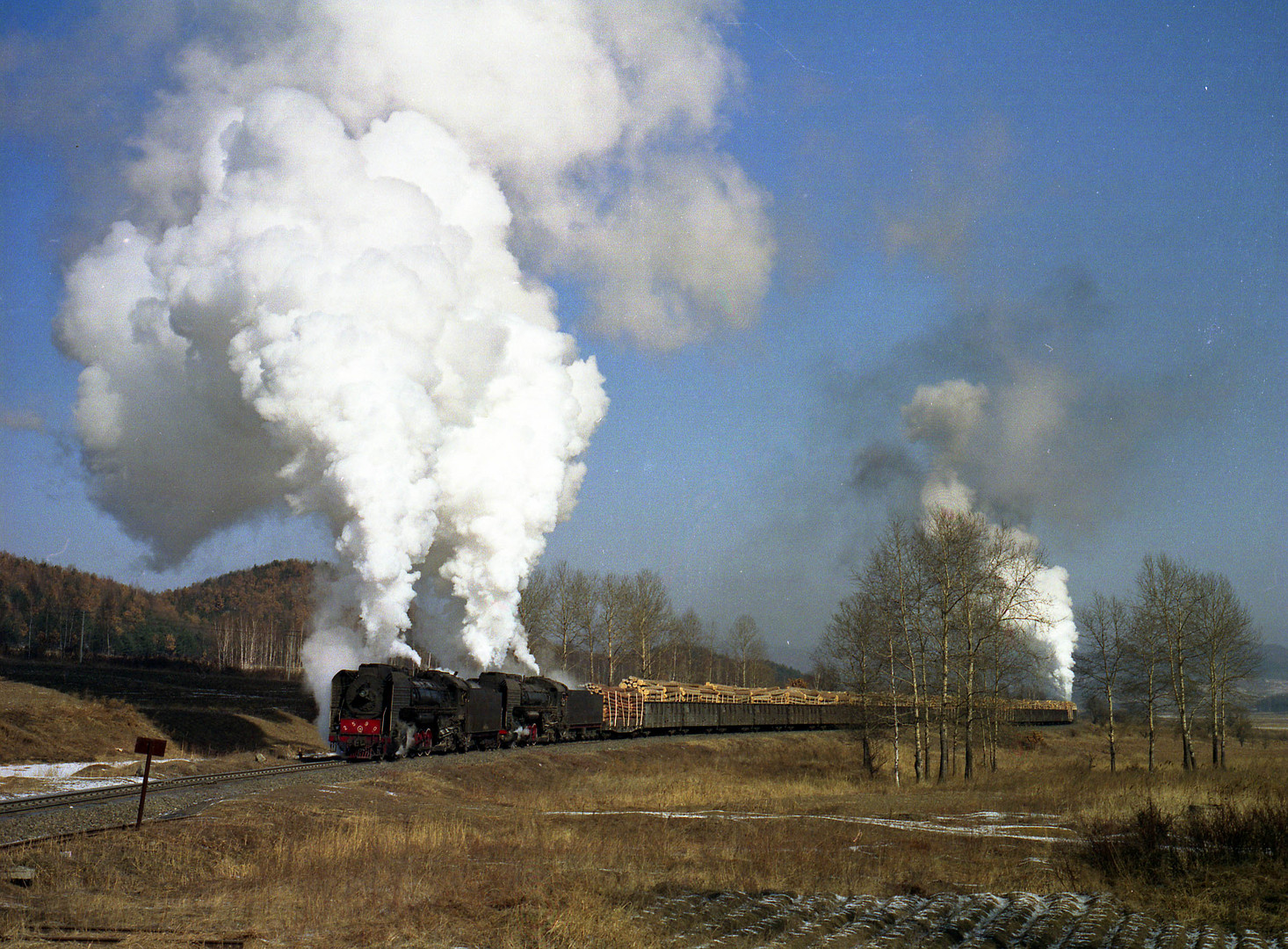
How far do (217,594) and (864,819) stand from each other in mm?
174553

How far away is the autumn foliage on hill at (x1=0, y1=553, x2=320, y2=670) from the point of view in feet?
358

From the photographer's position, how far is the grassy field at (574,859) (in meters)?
10.5

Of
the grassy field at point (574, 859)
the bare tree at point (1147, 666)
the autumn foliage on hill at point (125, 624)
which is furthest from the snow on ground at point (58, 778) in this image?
the autumn foliage on hill at point (125, 624)

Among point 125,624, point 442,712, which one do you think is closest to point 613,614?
point 442,712

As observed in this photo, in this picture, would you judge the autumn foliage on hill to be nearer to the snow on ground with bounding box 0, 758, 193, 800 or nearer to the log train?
the log train

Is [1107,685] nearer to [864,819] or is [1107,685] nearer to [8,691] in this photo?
[864,819]

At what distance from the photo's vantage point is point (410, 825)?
17.5 metres

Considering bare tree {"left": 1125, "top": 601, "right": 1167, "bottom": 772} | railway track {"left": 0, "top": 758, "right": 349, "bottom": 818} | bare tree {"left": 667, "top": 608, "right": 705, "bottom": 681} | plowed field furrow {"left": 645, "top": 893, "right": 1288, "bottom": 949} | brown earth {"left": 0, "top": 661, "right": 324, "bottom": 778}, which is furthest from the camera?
bare tree {"left": 667, "top": 608, "right": 705, "bottom": 681}

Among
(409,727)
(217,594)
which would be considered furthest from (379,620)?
(217,594)

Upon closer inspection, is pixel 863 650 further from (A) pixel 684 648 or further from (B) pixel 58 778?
(A) pixel 684 648

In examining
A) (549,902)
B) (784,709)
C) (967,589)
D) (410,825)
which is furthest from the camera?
(784,709)

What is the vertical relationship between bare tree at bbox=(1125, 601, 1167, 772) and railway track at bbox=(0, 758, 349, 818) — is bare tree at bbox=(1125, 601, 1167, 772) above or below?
above

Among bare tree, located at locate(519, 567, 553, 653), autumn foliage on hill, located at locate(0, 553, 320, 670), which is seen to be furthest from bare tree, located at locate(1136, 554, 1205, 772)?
autumn foliage on hill, located at locate(0, 553, 320, 670)

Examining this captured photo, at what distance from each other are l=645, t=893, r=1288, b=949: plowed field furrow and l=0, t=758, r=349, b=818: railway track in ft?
45.3
